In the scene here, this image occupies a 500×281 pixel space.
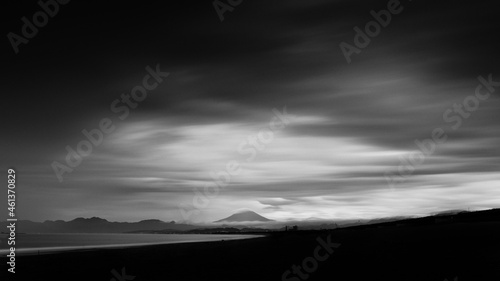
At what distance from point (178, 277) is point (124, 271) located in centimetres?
754

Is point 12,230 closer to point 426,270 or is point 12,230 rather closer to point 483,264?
point 426,270

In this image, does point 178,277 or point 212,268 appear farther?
point 212,268

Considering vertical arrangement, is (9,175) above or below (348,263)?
above

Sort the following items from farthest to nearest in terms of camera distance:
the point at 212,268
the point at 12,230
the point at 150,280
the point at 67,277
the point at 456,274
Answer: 1. the point at 212,268
2. the point at 67,277
3. the point at 150,280
4. the point at 12,230
5. the point at 456,274

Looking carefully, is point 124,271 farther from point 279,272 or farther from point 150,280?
point 279,272

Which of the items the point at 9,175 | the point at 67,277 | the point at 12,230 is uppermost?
the point at 9,175

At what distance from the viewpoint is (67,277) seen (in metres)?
37.3

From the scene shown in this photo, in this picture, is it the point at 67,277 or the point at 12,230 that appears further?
the point at 67,277

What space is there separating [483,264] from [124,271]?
25.6 metres

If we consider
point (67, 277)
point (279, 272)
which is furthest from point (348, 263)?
point (67, 277)

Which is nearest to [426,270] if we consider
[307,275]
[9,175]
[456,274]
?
[456,274]

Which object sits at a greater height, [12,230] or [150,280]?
[12,230]

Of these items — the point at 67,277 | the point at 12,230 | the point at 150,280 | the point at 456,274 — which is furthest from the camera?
the point at 67,277

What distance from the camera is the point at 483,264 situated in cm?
3200
